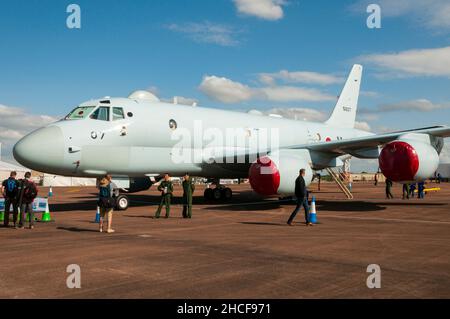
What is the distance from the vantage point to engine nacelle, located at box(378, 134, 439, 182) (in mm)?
15781

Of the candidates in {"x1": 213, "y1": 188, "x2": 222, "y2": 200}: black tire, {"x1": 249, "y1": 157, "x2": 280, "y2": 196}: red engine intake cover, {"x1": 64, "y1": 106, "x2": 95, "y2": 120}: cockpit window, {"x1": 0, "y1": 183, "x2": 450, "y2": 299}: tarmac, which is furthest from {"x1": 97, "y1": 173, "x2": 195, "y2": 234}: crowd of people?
{"x1": 213, "y1": 188, "x2": 222, "y2": 200}: black tire

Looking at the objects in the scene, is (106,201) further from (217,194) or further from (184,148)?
(217,194)

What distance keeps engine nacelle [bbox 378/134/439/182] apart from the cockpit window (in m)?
11.8

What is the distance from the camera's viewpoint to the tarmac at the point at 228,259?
5.75 m

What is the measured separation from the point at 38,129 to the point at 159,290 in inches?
466

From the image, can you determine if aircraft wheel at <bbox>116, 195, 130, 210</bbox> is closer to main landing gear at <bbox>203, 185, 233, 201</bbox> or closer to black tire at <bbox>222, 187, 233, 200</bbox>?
main landing gear at <bbox>203, 185, 233, 201</bbox>

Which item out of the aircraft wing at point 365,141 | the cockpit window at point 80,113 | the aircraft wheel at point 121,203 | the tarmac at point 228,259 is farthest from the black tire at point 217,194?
the tarmac at point 228,259

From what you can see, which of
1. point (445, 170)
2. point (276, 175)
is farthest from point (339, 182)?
point (445, 170)

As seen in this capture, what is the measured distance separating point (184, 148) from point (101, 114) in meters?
4.18

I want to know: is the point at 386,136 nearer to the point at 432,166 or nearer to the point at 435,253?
the point at 432,166

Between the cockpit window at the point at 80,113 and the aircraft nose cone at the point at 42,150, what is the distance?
1264 millimetres

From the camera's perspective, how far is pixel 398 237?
1050cm
